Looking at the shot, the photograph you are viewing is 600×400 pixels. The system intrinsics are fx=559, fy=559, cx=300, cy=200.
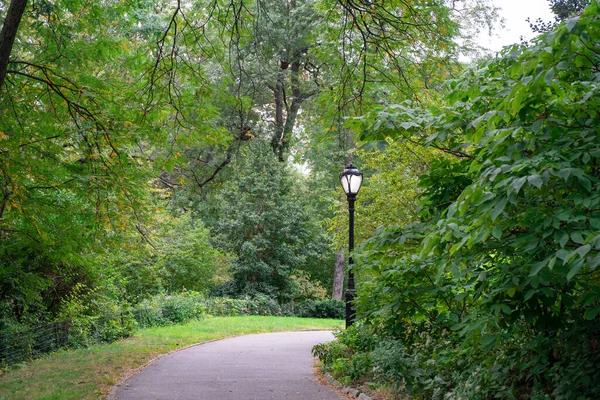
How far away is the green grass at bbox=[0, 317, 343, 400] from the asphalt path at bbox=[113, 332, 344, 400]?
1.35ft

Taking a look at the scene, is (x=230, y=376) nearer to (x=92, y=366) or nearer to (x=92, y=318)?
(x=92, y=366)

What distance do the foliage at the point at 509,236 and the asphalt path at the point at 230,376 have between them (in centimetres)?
217

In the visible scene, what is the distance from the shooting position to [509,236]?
13.9ft

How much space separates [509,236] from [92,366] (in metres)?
8.95

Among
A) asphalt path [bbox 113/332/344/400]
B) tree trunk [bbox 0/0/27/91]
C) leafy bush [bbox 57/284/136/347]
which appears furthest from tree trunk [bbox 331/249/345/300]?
tree trunk [bbox 0/0/27/91]

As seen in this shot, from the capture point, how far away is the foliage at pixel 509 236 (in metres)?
3.33

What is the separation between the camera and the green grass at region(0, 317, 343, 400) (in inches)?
331

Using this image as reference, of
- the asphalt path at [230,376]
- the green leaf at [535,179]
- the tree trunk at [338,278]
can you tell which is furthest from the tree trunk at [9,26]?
the tree trunk at [338,278]

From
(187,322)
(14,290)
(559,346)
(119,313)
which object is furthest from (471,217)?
(187,322)

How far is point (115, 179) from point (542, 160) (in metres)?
6.32

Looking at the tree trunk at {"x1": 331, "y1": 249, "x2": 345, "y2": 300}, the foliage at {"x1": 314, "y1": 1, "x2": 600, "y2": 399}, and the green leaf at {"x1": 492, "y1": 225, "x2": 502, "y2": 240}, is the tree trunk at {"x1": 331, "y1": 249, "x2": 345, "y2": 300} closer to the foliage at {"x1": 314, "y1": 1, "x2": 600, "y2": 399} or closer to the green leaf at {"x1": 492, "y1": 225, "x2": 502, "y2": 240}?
the foliage at {"x1": 314, "y1": 1, "x2": 600, "y2": 399}

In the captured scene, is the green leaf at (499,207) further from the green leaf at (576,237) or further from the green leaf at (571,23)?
the green leaf at (571,23)

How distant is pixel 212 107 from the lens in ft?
25.8

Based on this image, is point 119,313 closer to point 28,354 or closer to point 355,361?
point 28,354
